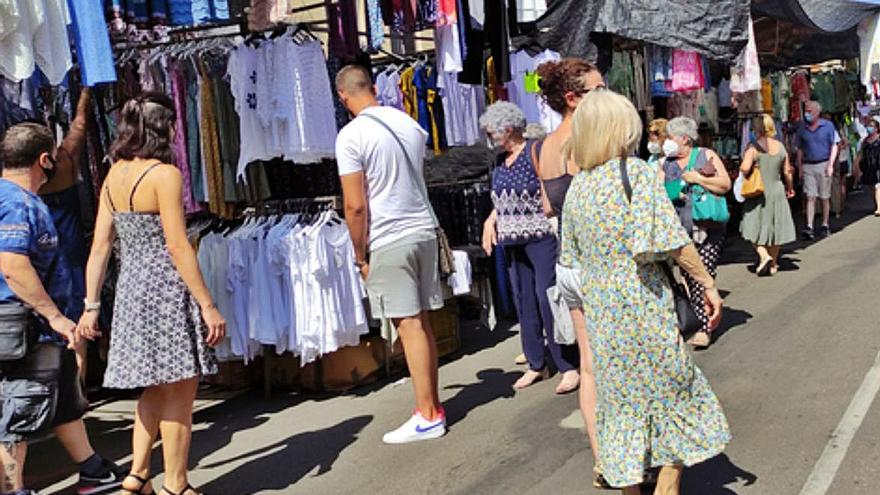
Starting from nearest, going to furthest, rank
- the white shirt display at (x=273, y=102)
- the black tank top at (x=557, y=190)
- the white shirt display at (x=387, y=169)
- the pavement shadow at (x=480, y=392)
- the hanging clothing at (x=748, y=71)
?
the black tank top at (x=557, y=190) → the white shirt display at (x=387, y=169) → the pavement shadow at (x=480, y=392) → the white shirt display at (x=273, y=102) → the hanging clothing at (x=748, y=71)

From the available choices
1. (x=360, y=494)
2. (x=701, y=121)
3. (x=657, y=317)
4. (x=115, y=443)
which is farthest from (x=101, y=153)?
(x=701, y=121)

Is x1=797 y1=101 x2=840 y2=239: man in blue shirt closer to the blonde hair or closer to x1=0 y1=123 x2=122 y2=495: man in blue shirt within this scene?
the blonde hair

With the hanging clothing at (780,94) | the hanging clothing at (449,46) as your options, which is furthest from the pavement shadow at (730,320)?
the hanging clothing at (780,94)

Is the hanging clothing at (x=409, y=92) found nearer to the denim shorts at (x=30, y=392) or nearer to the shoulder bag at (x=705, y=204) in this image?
the shoulder bag at (x=705, y=204)

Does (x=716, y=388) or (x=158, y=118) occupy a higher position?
(x=158, y=118)

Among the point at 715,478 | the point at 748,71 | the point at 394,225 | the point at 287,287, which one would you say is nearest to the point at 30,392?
the point at 394,225

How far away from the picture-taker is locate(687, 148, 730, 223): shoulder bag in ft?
22.9

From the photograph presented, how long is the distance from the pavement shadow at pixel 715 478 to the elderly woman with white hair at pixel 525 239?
5.30 ft

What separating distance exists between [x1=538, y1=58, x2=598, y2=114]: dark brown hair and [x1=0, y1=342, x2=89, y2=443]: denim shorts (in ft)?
8.79

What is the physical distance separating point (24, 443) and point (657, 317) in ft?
9.54

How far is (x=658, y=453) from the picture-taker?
11.1ft

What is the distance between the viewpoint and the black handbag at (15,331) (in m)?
3.99

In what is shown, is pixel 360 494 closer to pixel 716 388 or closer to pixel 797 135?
pixel 716 388

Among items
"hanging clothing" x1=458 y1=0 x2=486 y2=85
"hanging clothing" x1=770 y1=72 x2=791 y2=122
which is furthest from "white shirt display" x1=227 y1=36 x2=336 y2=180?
"hanging clothing" x1=770 y1=72 x2=791 y2=122
